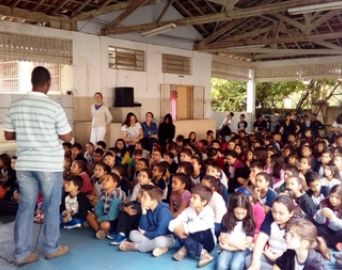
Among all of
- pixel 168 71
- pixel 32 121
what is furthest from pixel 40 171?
pixel 168 71

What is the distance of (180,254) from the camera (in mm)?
3086

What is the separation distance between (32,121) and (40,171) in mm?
367

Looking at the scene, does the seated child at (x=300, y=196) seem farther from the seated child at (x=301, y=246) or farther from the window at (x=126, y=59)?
the window at (x=126, y=59)

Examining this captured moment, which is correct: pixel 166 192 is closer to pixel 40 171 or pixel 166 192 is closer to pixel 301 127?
pixel 40 171

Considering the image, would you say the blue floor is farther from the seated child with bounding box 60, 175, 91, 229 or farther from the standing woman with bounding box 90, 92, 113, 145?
the standing woman with bounding box 90, 92, 113, 145

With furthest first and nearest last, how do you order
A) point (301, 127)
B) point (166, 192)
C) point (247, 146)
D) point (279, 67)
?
point (279, 67) < point (301, 127) < point (247, 146) < point (166, 192)

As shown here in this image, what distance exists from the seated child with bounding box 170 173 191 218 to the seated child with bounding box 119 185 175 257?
1.25 ft

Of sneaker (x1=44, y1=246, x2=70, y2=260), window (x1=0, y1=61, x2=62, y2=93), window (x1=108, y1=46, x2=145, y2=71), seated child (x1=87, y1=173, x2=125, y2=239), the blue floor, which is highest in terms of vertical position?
window (x1=108, y1=46, x2=145, y2=71)

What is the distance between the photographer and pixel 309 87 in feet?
44.0

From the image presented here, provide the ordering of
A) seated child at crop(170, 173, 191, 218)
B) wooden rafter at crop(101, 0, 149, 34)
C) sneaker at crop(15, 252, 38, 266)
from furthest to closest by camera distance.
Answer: wooden rafter at crop(101, 0, 149, 34)
seated child at crop(170, 173, 191, 218)
sneaker at crop(15, 252, 38, 266)

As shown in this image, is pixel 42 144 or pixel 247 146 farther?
pixel 247 146

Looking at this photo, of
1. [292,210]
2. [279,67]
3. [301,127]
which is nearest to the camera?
[292,210]

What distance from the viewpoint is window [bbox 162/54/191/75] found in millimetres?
9195

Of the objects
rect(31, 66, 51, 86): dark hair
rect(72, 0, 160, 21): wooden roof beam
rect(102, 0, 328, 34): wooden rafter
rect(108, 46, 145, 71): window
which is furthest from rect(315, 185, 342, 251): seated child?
rect(108, 46, 145, 71): window
